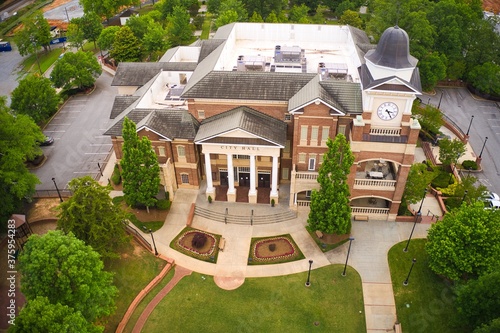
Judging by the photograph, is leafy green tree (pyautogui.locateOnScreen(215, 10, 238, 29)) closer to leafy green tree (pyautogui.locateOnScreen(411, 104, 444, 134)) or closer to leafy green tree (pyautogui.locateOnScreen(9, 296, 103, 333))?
leafy green tree (pyautogui.locateOnScreen(411, 104, 444, 134))

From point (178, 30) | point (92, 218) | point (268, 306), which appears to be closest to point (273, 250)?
point (268, 306)

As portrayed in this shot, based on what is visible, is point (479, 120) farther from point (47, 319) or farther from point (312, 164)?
point (47, 319)

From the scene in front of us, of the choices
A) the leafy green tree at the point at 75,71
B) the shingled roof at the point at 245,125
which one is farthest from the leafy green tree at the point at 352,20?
the shingled roof at the point at 245,125

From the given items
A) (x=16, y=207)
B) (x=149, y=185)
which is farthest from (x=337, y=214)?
(x=16, y=207)

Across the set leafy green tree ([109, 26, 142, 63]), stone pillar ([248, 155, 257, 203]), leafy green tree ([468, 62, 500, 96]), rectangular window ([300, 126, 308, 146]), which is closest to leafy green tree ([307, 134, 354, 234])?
rectangular window ([300, 126, 308, 146])

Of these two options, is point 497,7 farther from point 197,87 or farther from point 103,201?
point 103,201
